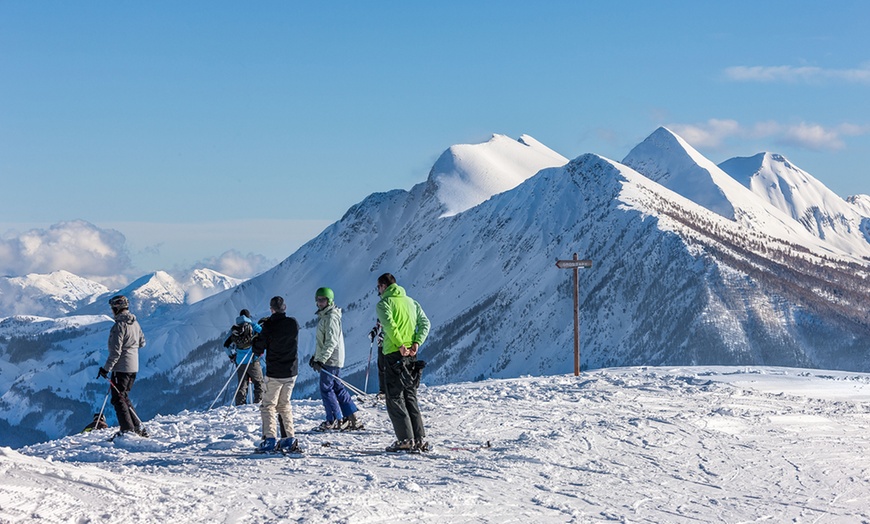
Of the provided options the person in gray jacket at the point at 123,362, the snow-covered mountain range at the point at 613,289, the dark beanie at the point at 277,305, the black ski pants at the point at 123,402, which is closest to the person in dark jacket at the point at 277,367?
the dark beanie at the point at 277,305

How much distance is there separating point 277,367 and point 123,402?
3970mm

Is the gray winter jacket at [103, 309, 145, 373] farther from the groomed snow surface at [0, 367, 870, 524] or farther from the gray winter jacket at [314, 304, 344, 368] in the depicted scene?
the gray winter jacket at [314, 304, 344, 368]

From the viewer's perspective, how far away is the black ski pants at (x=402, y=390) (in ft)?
44.8

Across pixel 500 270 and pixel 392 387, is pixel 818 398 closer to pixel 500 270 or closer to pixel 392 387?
pixel 392 387

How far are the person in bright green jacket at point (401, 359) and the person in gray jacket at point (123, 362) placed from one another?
15.9 ft

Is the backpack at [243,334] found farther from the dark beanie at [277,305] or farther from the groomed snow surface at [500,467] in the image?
the dark beanie at [277,305]

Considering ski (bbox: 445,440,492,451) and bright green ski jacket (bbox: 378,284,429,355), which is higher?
bright green ski jacket (bbox: 378,284,429,355)

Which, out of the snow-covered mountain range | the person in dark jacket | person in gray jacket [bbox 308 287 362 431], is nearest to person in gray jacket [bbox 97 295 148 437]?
person in gray jacket [bbox 308 287 362 431]

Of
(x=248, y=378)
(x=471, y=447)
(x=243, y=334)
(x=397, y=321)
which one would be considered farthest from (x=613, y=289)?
(x=397, y=321)

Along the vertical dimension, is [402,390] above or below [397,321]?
below

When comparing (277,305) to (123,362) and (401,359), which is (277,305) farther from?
(123,362)

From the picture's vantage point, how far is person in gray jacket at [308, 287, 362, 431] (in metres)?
15.6

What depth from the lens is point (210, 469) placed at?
12500mm

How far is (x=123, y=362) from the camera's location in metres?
16.7
